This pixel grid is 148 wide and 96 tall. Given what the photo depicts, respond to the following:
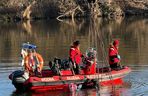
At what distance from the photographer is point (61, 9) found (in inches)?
3752

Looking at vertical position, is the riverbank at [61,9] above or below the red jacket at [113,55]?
below

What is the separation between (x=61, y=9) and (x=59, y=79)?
72133 mm

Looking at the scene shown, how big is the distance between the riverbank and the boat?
69187 millimetres

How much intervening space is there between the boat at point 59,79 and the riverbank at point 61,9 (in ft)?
227

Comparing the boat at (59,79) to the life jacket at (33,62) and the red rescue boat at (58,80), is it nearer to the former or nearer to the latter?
the red rescue boat at (58,80)

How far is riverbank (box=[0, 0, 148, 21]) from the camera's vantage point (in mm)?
94688

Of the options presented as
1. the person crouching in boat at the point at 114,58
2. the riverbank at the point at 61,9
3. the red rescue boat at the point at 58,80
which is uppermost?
the person crouching in boat at the point at 114,58

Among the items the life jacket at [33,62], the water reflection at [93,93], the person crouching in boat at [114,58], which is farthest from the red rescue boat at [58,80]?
the person crouching in boat at [114,58]

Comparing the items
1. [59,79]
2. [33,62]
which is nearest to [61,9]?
[33,62]

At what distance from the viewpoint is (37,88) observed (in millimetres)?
23750

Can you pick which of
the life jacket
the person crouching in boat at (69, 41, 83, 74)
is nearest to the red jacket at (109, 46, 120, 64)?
the person crouching in boat at (69, 41, 83, 74)

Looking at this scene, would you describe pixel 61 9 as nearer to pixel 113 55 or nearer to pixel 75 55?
pixel 113 55

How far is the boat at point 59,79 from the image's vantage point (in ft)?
77.1

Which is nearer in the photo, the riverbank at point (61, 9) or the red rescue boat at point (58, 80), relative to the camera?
the red rescue boat at point (58, 80)
